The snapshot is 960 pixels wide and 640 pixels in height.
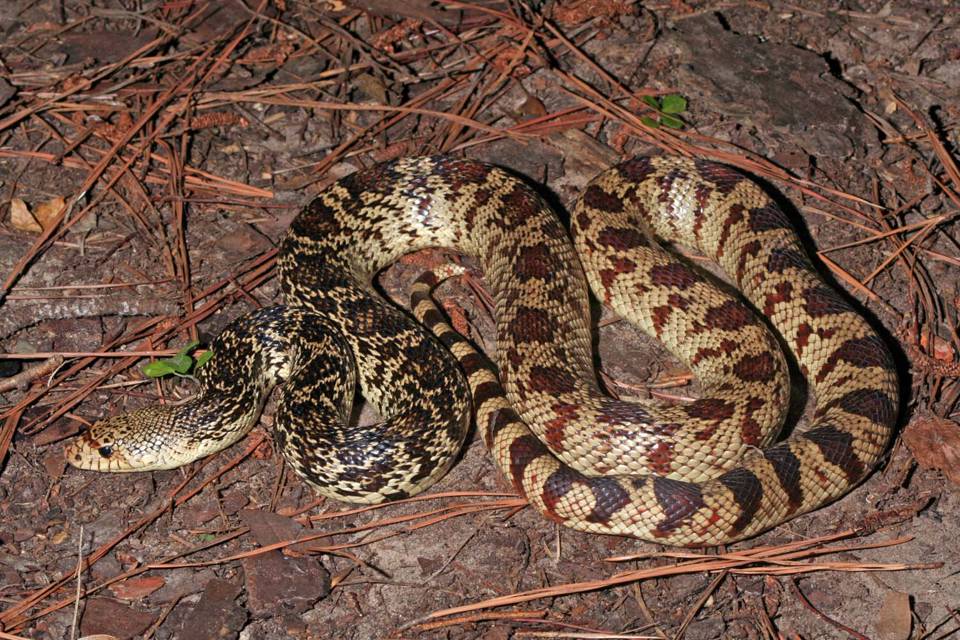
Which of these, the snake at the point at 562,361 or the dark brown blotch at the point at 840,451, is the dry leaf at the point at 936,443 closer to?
the snake at the point at 562,361

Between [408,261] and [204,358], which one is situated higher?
[408,261]

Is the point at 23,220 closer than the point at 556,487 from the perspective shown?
No

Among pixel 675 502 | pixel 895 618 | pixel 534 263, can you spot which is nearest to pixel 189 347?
pixel 534 263

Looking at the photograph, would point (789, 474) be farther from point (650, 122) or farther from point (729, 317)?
point (650, 122)

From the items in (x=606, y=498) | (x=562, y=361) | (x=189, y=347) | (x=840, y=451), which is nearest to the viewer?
(x=606, y=498)

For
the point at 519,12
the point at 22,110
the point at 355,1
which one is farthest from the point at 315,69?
the point at 22,110
